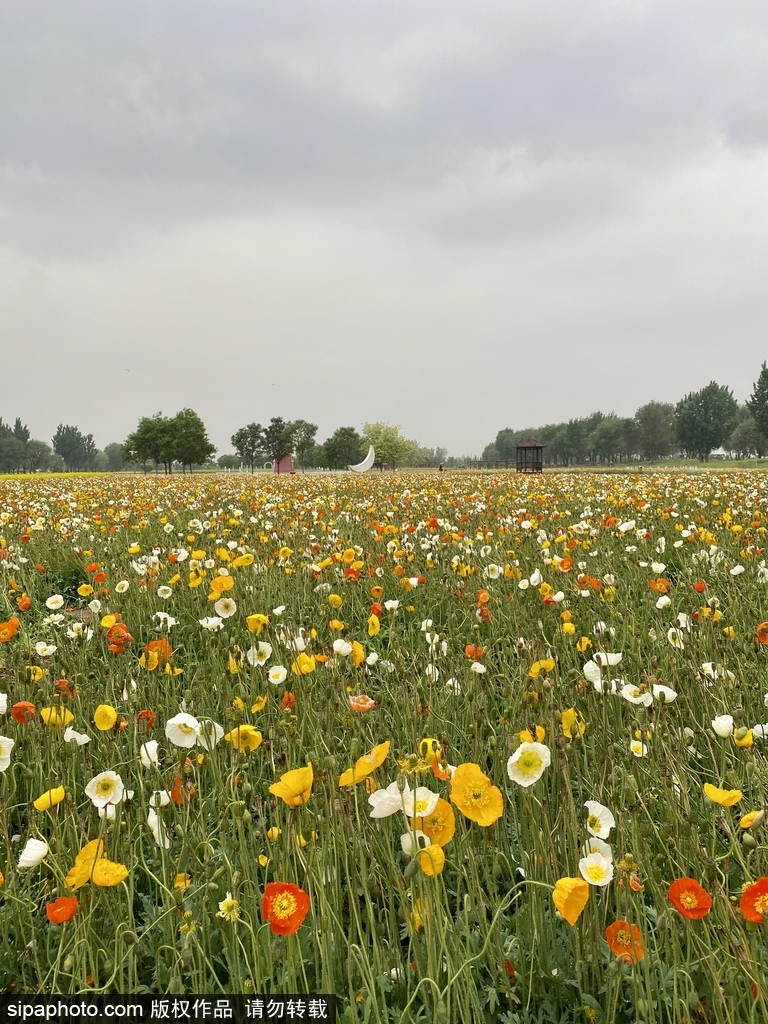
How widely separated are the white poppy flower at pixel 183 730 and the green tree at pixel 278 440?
278ft

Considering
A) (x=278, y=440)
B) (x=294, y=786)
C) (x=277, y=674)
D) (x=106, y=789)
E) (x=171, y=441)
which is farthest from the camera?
(x=278, y=440)

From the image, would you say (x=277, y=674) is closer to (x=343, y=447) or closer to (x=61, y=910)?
(x=61, y=910)

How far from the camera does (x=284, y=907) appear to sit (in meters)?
1.28

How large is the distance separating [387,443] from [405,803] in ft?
344

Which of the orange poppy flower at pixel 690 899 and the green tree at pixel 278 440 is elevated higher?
the green tree at pixel 278 440

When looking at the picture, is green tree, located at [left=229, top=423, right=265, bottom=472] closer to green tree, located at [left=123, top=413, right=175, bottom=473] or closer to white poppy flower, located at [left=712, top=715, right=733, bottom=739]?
green tree, located at [left=123, top=413, right=175, bottom=473]

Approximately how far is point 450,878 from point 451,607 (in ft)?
7.38

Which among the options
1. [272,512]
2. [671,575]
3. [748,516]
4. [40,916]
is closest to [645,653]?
[671,575]

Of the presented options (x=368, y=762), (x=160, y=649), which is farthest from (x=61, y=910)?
(x=160, y=649)

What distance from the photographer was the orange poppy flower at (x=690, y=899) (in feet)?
4.09

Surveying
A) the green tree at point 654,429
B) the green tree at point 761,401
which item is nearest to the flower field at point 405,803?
the green tree at point 761,401

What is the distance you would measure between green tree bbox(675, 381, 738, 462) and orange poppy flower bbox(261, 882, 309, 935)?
99.0 metres

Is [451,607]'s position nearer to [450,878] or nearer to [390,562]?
[390,562]

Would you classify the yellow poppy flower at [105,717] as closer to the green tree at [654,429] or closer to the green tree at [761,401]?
the green tree at [761,401]
